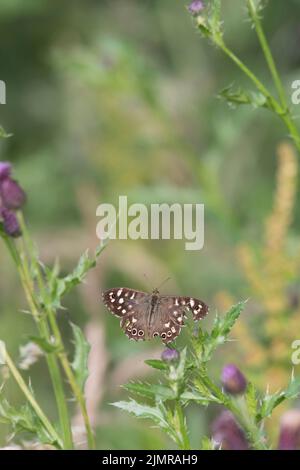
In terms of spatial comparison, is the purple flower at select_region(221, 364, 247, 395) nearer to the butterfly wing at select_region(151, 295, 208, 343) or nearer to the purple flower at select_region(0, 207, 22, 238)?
the butterfly wing at select_region(151, 295, 208, 343)

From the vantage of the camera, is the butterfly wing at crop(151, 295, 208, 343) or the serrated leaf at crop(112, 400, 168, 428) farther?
the butterfly wing at crop(151, 295, 208, 343)

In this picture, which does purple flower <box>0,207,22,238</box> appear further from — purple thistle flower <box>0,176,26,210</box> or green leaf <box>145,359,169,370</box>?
green leaf <box>145,359,169,370</box>

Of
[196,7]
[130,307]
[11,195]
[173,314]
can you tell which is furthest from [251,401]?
[196,7]

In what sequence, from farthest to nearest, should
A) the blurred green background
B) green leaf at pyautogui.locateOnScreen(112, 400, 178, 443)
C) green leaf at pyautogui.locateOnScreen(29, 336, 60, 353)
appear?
the blurred green background, green leaf at pyautogui.locateOnScreen(112, 400, 178, 443), green leaf at pyautogui.locateOnScreen(29, 336, 60, 353)

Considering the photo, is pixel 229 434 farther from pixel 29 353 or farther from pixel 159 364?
pixel 29 353

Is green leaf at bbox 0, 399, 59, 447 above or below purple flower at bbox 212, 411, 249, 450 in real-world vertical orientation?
above

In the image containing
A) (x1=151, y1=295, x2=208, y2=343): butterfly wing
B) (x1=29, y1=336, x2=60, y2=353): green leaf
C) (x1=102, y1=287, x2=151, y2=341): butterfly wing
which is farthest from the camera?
(x1=102, y1=287, x2=151, y2=341): butterfly wing

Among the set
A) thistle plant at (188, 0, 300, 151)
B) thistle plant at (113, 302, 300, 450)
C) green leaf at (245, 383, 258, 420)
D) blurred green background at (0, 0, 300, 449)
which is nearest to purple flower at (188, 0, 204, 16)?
thistle plant at (188, 0, 300, 151)

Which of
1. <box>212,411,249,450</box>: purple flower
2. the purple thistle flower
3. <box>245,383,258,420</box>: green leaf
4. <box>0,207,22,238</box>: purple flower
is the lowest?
<box>212,411,249,450</box>: purple flower
